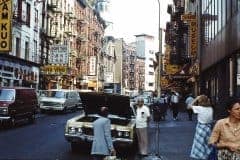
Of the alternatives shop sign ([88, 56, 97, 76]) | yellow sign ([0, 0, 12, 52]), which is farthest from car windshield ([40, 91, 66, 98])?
shop sign ([88, 56, 97, 76])

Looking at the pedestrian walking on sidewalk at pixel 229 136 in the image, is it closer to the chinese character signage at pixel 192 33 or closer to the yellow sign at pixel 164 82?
the chinese character signage at pixel 192 33

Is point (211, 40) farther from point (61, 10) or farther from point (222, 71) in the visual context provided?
point (61, 10)

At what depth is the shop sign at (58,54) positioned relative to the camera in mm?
58141

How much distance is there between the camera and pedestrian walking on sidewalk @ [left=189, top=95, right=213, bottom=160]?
35.4ft

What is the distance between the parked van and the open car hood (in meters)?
9.95

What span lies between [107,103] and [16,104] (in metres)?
11.5

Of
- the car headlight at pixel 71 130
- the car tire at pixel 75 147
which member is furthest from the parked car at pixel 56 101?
the car headlight at pixel 71 130

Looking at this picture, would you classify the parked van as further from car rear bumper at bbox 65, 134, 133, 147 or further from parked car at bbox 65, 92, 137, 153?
car rear bumper at bbox 65, 134, 133, 147

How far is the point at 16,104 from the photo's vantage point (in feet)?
94.5

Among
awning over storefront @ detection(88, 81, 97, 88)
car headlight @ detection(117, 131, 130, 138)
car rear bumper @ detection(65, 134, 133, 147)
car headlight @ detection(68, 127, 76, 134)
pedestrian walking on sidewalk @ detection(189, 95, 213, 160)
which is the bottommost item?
car rear bumper @ detection(65, 134, 133, 147)

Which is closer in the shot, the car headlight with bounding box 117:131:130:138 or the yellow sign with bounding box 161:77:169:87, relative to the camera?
the car headlight with bounding box 117:131:130:138

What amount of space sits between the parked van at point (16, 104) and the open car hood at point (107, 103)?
32.6 ft

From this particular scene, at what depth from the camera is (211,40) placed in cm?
3303

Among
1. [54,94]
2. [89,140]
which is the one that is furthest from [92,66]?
[89,140]
